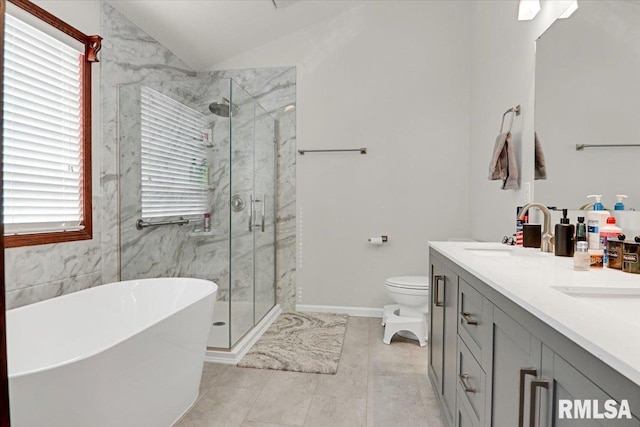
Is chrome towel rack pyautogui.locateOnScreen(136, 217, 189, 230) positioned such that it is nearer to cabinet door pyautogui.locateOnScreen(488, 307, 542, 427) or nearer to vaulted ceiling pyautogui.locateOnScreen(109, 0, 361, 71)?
vaulted ceiling pyautogui.locateOnScreen(109, 0, 361, 71)

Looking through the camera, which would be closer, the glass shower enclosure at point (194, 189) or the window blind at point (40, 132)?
the window blind at point (40, 132)

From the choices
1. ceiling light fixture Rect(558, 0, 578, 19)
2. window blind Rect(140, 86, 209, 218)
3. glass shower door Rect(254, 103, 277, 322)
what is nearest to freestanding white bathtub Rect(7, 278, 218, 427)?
window blind Rect(140, 86, 209, 218)

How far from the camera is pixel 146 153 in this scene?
9.24 ft

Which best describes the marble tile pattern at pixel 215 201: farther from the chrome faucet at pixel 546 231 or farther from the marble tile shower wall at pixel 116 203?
the chrome faucet at pixel 546 231

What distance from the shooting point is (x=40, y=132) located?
2.06 metres

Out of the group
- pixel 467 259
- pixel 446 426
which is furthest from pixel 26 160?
pixel 446 426

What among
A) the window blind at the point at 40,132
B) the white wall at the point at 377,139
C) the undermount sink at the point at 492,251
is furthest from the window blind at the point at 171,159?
the undermount sink at the point at 492,251

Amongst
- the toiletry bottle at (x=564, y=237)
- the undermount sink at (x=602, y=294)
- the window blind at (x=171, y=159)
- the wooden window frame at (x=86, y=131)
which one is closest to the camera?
the undermount sink at (x=602, y=294)

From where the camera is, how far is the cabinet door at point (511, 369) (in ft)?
2.67

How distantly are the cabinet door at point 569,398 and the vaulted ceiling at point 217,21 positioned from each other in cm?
308

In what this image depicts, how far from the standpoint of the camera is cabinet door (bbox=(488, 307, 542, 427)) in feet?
2.67

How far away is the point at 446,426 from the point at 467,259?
0.82 meters

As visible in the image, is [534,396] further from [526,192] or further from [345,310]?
[345,310]

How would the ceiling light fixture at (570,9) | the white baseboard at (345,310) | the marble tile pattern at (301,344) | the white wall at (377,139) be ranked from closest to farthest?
the ceiling light fixture at (570,9), the marble tile pattern at (301,344), the white wall at (377,139), the white baseboard at (345,310)
